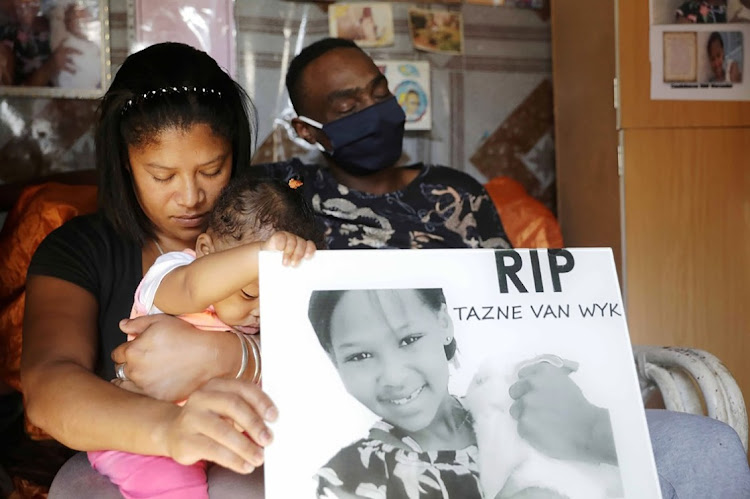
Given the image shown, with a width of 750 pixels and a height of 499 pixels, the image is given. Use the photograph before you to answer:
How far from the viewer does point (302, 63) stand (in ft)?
7.60

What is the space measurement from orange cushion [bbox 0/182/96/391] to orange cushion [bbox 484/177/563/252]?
126 centimetres

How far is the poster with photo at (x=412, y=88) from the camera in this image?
280 cm

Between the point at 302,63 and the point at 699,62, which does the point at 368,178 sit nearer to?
the point at 302,63

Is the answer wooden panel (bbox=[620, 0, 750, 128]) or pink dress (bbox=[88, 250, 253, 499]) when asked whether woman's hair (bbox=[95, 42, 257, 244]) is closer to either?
pink dress (bbox=[88, 250, 253, 499])

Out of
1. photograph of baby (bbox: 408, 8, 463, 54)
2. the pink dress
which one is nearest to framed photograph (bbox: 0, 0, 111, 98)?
photograph of baby (bbox: 408, 8, 463, 54)

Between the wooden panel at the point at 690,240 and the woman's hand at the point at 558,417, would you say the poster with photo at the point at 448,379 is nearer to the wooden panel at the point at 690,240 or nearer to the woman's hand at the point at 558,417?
the woman's hand at the point at 558,417

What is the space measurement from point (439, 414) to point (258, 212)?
1.53 ft

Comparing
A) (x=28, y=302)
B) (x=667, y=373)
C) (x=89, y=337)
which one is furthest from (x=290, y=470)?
(x=667, y=373)

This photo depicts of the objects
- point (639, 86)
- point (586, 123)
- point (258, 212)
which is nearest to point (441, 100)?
point (586, 123)

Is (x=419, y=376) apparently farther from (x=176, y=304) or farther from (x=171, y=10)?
(x=171, y=10)

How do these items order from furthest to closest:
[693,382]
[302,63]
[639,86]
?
[639,86]
[302,63]
[693,382]

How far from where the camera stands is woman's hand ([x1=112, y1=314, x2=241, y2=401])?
3.83 ft

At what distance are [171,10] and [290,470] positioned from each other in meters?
2.08

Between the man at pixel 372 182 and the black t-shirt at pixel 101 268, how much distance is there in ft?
2.07
